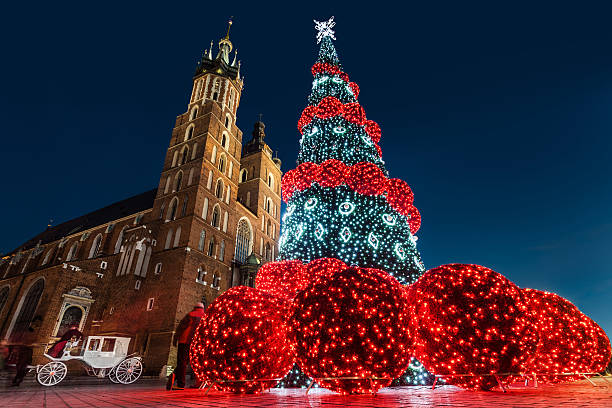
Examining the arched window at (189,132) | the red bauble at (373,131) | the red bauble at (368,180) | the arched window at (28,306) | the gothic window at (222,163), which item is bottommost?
the arched window at (28,306)

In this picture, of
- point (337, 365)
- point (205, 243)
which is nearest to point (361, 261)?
point (337, 365)

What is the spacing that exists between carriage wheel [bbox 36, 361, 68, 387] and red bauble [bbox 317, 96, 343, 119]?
11839 mm

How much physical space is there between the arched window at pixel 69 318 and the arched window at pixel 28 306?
494cm

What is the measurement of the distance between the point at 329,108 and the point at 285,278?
6.26 m

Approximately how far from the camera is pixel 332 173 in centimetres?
849

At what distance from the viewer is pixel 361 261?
7.61 m

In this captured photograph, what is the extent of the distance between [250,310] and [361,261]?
3.84m

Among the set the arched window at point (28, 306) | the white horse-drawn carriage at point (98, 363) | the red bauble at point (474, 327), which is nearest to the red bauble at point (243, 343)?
the red bauble at point (474, 327)

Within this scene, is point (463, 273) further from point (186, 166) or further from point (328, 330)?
point (186, 166)

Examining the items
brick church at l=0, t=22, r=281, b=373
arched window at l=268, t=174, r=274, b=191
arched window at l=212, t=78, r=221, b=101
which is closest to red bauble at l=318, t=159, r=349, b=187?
brick church at l=0, t=22, r=281, b=373

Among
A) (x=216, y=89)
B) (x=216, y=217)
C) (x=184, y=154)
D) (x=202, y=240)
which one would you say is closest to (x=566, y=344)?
(x=202, y=240)

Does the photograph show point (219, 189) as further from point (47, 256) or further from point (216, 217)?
point (47, 256)

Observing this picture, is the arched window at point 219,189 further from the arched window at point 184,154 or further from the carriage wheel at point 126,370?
the carriage wheel at point 126,370

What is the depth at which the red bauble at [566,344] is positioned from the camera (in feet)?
15.1
